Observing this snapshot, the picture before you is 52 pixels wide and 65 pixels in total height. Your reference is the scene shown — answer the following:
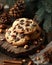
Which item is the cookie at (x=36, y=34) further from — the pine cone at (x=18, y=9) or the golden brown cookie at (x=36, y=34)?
the pine cone at (x=18, y=9)

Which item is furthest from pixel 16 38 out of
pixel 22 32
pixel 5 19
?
pixel 5 19

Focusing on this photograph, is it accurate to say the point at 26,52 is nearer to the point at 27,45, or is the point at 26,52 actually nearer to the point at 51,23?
the point at 27,45

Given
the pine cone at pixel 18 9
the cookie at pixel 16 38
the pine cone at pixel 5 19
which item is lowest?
the cookie at pixel 16 38

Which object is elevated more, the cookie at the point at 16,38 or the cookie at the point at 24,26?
the cookie at the point at 24,26

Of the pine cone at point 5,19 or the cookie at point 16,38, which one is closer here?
the cookie at point 16,38

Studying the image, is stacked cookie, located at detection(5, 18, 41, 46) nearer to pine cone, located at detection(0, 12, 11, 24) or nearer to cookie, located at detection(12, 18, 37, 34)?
cookie, located at detection(12, 18, 37, 34)

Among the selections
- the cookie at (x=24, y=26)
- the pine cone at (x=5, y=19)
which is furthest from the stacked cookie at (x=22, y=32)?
the pine cone at (x=5, y=19)

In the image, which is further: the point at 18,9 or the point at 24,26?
the point at 18,9

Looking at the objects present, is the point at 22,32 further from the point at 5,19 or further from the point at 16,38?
the point at 5,19

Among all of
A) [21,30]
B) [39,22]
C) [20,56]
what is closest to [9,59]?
[20,56]
